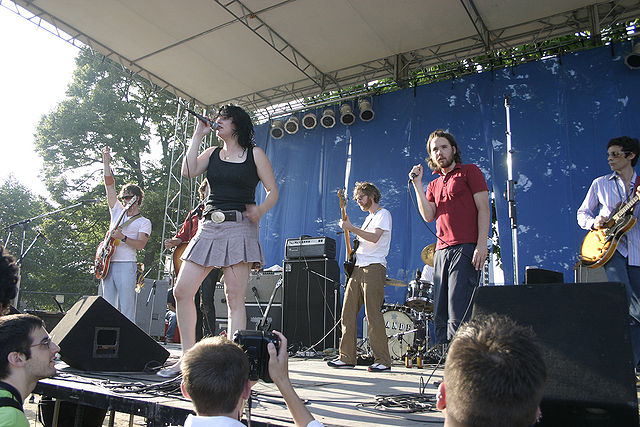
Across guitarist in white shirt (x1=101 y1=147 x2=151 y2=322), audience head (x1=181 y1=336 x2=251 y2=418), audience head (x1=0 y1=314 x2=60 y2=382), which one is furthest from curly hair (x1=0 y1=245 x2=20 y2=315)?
guitarist in white shirt (x1=101 y1=147 x2=151 y2=322)

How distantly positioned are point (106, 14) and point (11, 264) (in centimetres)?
638

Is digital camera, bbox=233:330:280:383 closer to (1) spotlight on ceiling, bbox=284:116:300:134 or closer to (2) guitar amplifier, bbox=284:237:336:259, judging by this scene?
(2) guitar amplifier, bbox=284:237:336:259

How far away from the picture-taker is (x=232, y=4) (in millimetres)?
7523

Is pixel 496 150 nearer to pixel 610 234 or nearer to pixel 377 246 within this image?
pixel 377 246

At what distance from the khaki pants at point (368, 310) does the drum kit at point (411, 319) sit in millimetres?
1531

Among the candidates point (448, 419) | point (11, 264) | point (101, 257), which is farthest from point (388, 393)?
point (101, 257)

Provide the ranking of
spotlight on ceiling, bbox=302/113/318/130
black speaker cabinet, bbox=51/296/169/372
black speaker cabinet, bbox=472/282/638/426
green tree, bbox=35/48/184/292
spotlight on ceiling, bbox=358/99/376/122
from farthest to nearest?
green tree, bbox=35/48/184/292
spotlight on ceiling, bbox=302/113/318/130
spotlight on ceiling, bbox=358/99/376/122
black speaker cabinet, bbox=51/296/169/372
black speaker cabinet, bbox=472/282/638/426

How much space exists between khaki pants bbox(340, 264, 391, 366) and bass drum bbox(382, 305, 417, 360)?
2085 mm

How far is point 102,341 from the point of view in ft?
12.0

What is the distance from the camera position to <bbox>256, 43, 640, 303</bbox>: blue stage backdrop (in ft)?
24.1

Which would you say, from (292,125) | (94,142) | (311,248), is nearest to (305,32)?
(292,125)

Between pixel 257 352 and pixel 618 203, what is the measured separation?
3693 millimetres

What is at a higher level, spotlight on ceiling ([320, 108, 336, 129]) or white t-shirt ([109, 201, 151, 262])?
spotlight on ceiling ([320, 108, 336, 129])

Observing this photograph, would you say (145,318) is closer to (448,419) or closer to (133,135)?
(448,419)
